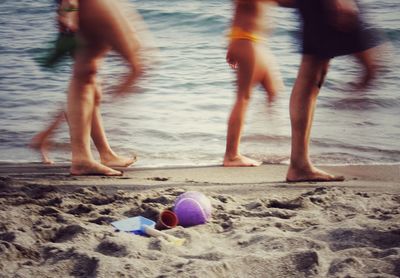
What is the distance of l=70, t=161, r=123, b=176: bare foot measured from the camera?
4551 millimetres

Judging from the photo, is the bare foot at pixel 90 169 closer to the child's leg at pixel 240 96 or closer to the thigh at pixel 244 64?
the child's leg at pixel 240 96

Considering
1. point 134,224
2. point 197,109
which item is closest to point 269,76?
point 197,109

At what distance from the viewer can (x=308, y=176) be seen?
442cm

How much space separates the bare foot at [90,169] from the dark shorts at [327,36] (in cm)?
152

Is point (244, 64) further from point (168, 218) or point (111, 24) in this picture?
point (168, 218)

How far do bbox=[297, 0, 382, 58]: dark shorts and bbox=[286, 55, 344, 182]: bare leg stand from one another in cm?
9

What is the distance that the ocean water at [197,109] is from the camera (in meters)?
5.61

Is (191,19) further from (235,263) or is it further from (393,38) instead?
(235,263)

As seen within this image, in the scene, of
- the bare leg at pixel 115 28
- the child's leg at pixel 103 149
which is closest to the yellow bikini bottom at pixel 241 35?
the bare leg at pixel 115 28

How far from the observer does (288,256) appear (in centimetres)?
281

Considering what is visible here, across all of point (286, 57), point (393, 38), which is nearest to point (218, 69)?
point (286, 57)

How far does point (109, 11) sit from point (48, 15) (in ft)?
29.1

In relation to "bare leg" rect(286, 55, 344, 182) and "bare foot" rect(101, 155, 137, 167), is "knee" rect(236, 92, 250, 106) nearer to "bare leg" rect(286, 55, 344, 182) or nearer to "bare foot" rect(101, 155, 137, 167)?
"bare leg" rect(286, 55, 344, 182)

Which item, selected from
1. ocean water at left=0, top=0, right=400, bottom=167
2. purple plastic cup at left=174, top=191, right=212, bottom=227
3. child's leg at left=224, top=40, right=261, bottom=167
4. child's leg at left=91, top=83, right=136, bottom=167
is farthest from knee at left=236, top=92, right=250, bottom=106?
purple plastic cup at left=174, top=191, right=212, bottom=227
